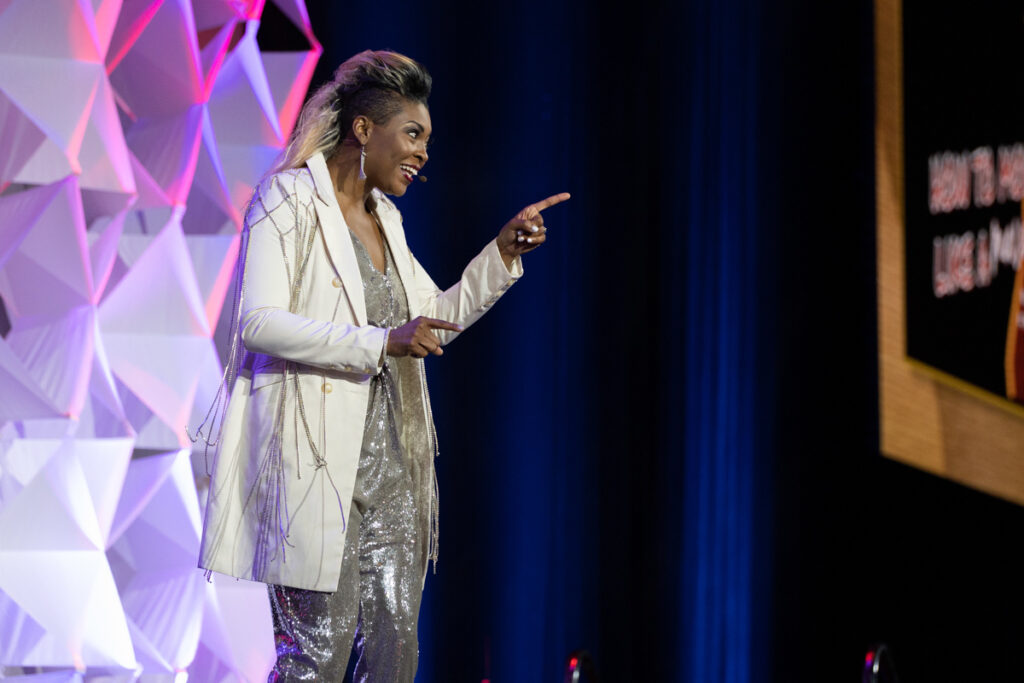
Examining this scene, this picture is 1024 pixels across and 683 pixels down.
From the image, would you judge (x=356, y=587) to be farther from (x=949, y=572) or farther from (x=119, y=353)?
(x=949, y=572)

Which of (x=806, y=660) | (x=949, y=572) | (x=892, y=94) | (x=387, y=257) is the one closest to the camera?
(x=387, y=257)

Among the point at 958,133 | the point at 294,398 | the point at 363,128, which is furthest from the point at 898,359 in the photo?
the point at 294,398

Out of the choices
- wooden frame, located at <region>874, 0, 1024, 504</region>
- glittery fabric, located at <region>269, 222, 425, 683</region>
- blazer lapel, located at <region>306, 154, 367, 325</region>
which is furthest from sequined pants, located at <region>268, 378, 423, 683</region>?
wooden frame, located at <region>874, 0, 1024, 504</region>

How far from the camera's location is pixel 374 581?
1.71 metres

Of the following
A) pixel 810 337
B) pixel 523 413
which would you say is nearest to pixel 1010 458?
pixel 810 337

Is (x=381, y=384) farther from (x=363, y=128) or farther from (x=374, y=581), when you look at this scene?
(x=363, y=128)

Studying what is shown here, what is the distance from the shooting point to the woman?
62.5 inches

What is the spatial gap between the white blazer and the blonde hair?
3.6 inches

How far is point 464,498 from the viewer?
2990 mm

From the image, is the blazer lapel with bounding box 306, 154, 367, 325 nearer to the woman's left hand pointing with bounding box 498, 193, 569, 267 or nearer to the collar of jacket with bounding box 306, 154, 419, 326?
the collar of jacket with bounding box 306, 154, 419, 326

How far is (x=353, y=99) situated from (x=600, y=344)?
152cm

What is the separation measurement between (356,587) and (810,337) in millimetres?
2134

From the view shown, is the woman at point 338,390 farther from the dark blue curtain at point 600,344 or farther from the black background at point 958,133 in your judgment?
the black background at point 958,133

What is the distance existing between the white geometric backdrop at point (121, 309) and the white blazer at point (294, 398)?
77cm
